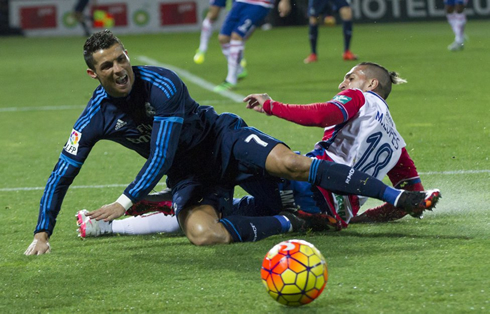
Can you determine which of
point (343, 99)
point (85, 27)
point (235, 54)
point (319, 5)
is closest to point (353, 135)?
point (343, 99)

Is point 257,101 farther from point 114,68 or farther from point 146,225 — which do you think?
point 146,225

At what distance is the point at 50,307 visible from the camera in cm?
332

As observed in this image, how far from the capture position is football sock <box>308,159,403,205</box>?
4004 mm

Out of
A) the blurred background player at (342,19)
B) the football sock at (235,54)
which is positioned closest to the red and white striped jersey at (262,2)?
the football sock at (235,54)

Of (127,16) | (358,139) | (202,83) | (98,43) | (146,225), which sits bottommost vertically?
(127,16)

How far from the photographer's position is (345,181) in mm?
4055

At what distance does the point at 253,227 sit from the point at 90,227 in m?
0.94

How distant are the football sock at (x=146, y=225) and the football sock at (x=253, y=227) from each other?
47 cm

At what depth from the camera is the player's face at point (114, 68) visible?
4.07 metres

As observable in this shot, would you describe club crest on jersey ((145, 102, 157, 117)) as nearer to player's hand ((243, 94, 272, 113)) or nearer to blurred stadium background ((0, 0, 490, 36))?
player's hand ((243, 94, 272, 113))

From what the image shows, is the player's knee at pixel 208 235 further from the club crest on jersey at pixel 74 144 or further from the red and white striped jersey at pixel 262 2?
the red and white striped jersey at pixel 262 2

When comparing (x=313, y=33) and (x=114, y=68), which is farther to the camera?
(x=313, y=33)

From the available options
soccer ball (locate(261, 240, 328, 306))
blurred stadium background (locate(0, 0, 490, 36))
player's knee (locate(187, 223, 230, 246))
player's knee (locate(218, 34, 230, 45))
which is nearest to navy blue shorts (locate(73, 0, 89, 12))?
blurred stadium background (locate(0, 0, 490, 36))

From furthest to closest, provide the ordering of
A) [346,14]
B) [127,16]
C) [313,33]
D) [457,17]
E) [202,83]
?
[127,16], [457,17], [313,33], [346,14], [202,83]
